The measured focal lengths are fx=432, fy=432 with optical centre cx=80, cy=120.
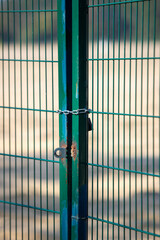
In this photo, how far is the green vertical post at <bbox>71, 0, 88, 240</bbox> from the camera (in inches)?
120

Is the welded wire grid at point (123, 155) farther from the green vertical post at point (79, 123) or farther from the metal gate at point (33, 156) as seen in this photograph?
the metal gate at point (33, 156)

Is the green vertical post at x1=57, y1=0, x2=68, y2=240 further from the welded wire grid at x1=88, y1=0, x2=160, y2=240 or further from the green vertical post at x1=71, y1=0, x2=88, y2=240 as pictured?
the welded wire grid at x1=88, y1=0, x2=160, y2=240

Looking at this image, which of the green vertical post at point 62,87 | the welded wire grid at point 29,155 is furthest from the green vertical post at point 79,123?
the welded wire grid at point 29,155

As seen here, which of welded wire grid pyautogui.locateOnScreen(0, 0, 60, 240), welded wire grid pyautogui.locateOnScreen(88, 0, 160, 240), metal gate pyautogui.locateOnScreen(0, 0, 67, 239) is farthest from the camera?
welded wire grid pyautogui.locateOnScreen(0, 0, 60, 240)

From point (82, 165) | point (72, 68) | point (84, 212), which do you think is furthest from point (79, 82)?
point (84, 212)

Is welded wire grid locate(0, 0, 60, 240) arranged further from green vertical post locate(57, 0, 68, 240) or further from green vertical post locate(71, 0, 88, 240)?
green vertical post locate(71, 0, 88, 240)

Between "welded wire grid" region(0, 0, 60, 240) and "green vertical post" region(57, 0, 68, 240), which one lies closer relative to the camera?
"green vertical post" region(57, 0, 68, 240)

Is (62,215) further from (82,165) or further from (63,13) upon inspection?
(63,13)

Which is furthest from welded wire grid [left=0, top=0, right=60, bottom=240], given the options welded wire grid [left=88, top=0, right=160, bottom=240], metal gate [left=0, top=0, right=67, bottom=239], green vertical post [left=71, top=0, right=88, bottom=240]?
welded wire grid [left=88, top=0, right=160, bottom=240]

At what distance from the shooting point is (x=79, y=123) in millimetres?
3080

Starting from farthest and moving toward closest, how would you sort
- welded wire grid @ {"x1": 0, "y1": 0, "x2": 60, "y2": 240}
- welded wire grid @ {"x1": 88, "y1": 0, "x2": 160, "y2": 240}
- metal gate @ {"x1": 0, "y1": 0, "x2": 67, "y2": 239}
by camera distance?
welded wire grid @ {"x1": 0, "y1": 0, "x2": 60, "y2": 240}, metal gate @ {"x1": 0, "y1": 0, "x2": 67, "y2": 239}, welded wire grid @ {"x1": 88, "y1": 0, "x2": 160, "y2": 240}

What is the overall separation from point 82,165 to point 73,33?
951mm

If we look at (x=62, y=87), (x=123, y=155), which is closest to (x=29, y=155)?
(x=123, y=155)

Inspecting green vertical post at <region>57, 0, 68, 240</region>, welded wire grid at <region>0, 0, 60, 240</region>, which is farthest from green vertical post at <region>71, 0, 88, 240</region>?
welded wire grid at <region>0, 0, 60, 240</region>
